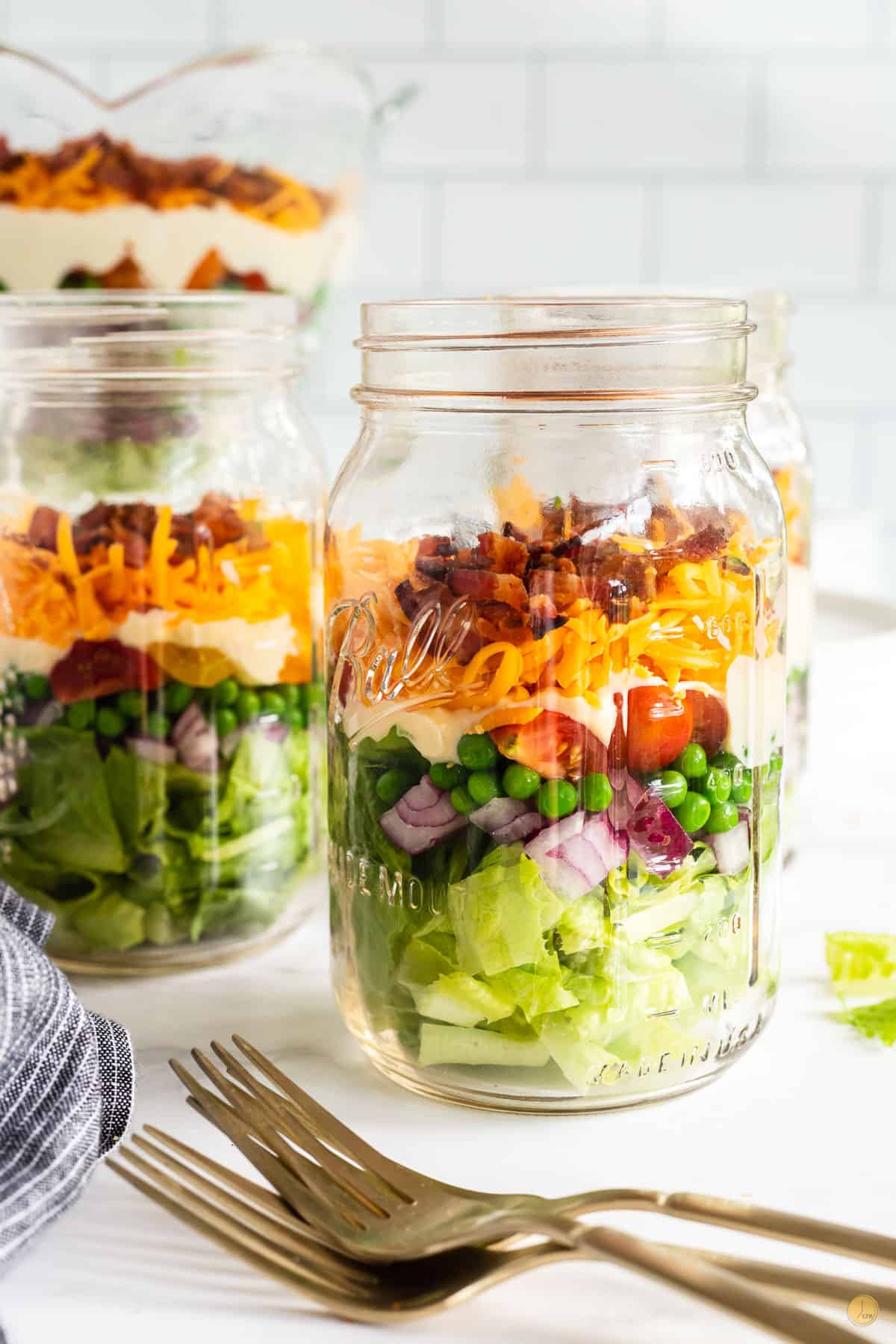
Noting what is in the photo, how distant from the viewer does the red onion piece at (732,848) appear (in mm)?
699

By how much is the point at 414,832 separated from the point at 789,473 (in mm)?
452

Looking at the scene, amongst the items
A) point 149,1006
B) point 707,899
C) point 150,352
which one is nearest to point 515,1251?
point 707,899

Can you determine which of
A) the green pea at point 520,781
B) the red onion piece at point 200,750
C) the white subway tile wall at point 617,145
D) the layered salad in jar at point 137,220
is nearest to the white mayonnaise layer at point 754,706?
the green pea at point 520,781

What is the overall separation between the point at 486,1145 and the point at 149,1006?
0.82 feet

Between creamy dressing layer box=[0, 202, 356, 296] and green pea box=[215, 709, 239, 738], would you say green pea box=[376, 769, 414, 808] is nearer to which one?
green pea box=[215, 709, 239, 738]

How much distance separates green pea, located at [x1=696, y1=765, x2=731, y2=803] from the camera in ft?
2.26

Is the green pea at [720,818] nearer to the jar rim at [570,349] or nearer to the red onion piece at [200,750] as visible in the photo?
the jar rim at [570,349]

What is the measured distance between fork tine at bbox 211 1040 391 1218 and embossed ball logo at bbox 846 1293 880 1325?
18 cm

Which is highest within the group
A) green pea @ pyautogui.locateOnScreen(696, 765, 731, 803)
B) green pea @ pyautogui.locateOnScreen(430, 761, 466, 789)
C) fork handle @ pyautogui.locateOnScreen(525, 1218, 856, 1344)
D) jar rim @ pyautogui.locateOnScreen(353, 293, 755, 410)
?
jar rim @ pyautogui.locateOnScreen(353, 293, 755, 410)

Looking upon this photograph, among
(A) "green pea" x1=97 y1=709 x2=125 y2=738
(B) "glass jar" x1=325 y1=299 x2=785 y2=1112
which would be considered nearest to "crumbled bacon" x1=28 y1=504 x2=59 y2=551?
(A) "green pea" x1=97 y1=709 x2=125 y2=738

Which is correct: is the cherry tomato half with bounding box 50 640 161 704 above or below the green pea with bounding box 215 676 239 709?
above

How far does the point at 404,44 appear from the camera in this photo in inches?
76.8

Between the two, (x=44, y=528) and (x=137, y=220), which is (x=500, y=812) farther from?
(x=137, y=220)

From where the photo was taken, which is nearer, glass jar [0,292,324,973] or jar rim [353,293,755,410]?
jar rim [353,293,755,410]
